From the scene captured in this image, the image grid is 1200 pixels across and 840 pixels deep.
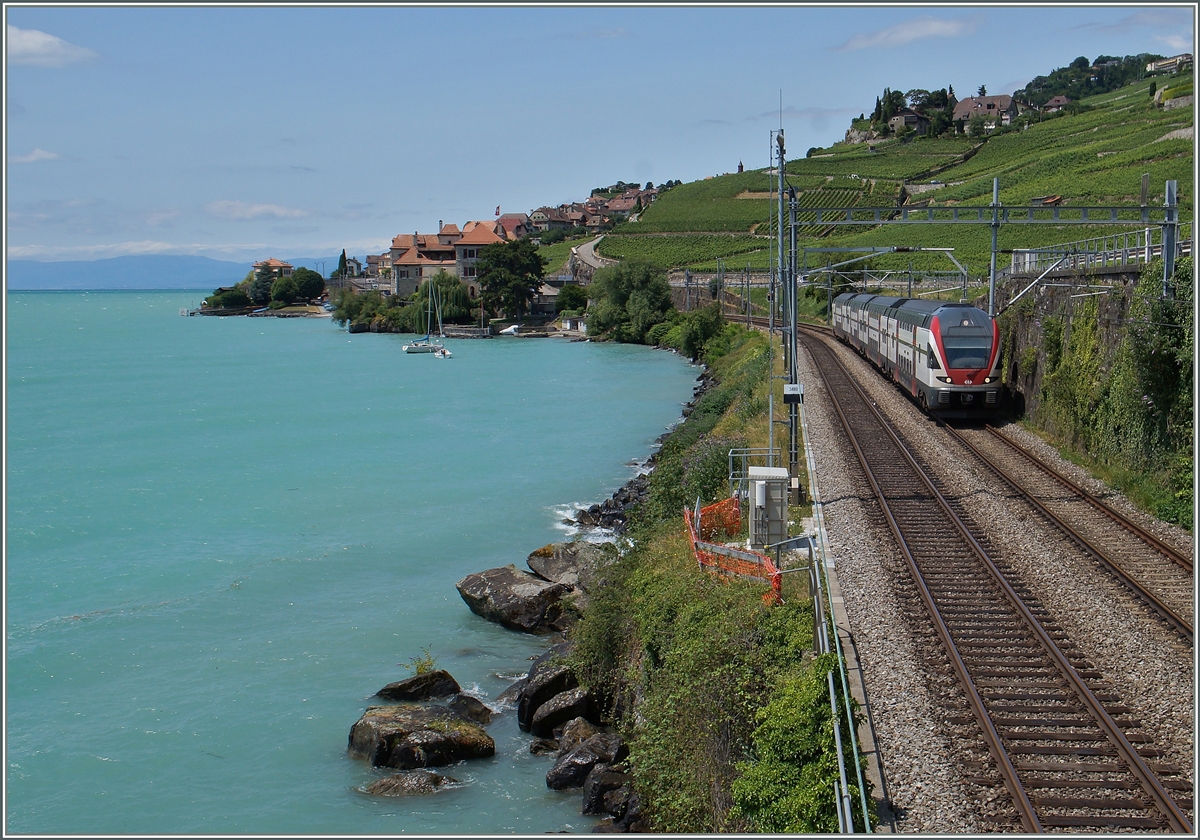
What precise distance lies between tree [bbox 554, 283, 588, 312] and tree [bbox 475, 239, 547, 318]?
3109 millimetres

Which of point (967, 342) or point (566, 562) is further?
point (967, 342)

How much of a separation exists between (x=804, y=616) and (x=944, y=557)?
4.29 metres

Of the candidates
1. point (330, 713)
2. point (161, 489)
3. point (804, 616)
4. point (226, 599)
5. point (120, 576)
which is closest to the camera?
point (804, 616)

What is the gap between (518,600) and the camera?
877 inches

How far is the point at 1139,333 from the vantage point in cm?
1972

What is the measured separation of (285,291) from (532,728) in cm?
17241

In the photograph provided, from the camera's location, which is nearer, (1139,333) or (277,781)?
(277,781)

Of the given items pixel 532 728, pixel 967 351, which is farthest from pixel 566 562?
pixel 967 351

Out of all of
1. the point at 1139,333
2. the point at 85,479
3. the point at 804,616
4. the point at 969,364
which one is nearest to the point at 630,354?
the point at 85,479

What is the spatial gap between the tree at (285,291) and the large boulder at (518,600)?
165080 millimetres

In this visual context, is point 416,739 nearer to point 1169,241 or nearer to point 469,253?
point 1169,241

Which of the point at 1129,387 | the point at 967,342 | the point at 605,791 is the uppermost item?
the point at 967,342

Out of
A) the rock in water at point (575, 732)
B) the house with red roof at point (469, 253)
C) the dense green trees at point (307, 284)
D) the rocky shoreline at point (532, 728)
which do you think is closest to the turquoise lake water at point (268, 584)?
the rocky shoreline at point (532, 728)

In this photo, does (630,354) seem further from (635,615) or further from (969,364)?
(635,615)
